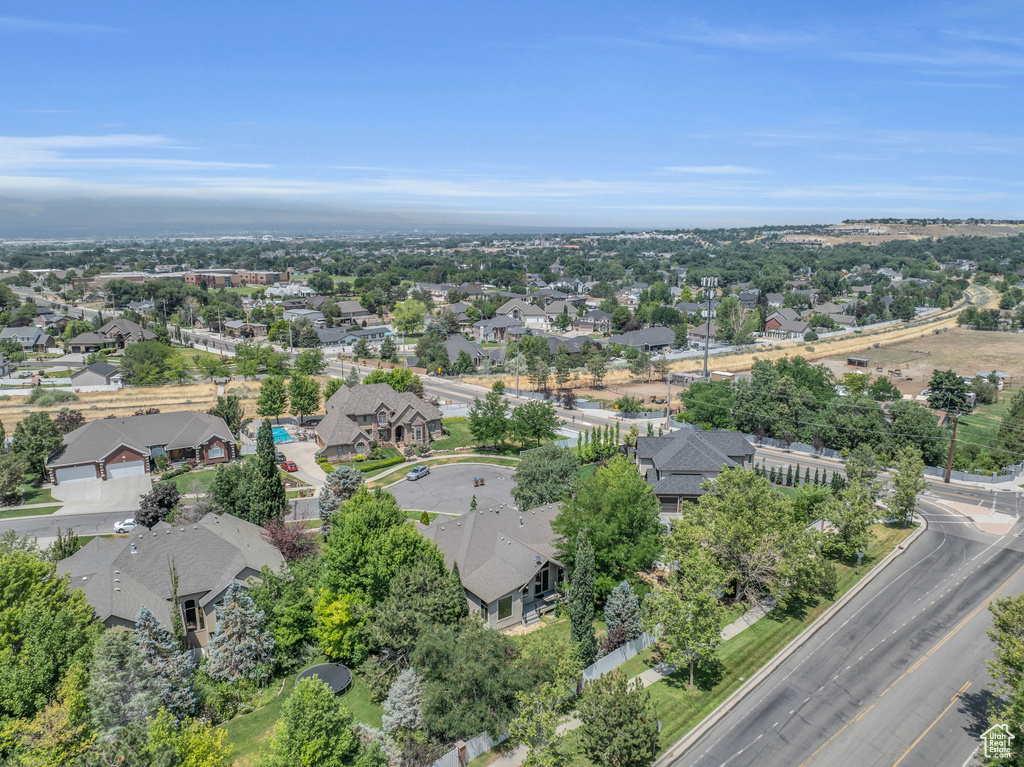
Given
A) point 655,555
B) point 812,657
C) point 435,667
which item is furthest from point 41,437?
point 812,657

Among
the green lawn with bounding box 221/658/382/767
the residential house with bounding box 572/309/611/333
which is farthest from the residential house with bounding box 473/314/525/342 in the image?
the green lawn with bounding box 221/658/382/767

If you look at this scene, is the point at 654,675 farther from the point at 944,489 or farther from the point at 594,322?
the point at 594,322

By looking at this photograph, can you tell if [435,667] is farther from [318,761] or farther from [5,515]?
[5,515]

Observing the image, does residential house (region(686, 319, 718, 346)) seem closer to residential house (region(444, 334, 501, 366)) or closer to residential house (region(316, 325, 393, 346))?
residential house (region(444, 334, 501, 366))

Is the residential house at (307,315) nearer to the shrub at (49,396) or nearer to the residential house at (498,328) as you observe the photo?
the residential house at (498,328)

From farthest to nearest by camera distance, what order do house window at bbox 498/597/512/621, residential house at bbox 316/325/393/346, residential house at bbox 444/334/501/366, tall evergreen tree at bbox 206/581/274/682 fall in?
residential house at bbox 316/325/393/346 → residential house at bbox 444/334/501/366 → house window at bbox 498/597/512/621 → tall evergreen tree at bbox 206/581/274/682

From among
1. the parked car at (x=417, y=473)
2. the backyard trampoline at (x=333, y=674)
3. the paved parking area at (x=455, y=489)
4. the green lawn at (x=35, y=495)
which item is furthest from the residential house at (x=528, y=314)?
the backyard trampoline at (x=333, y=674)
